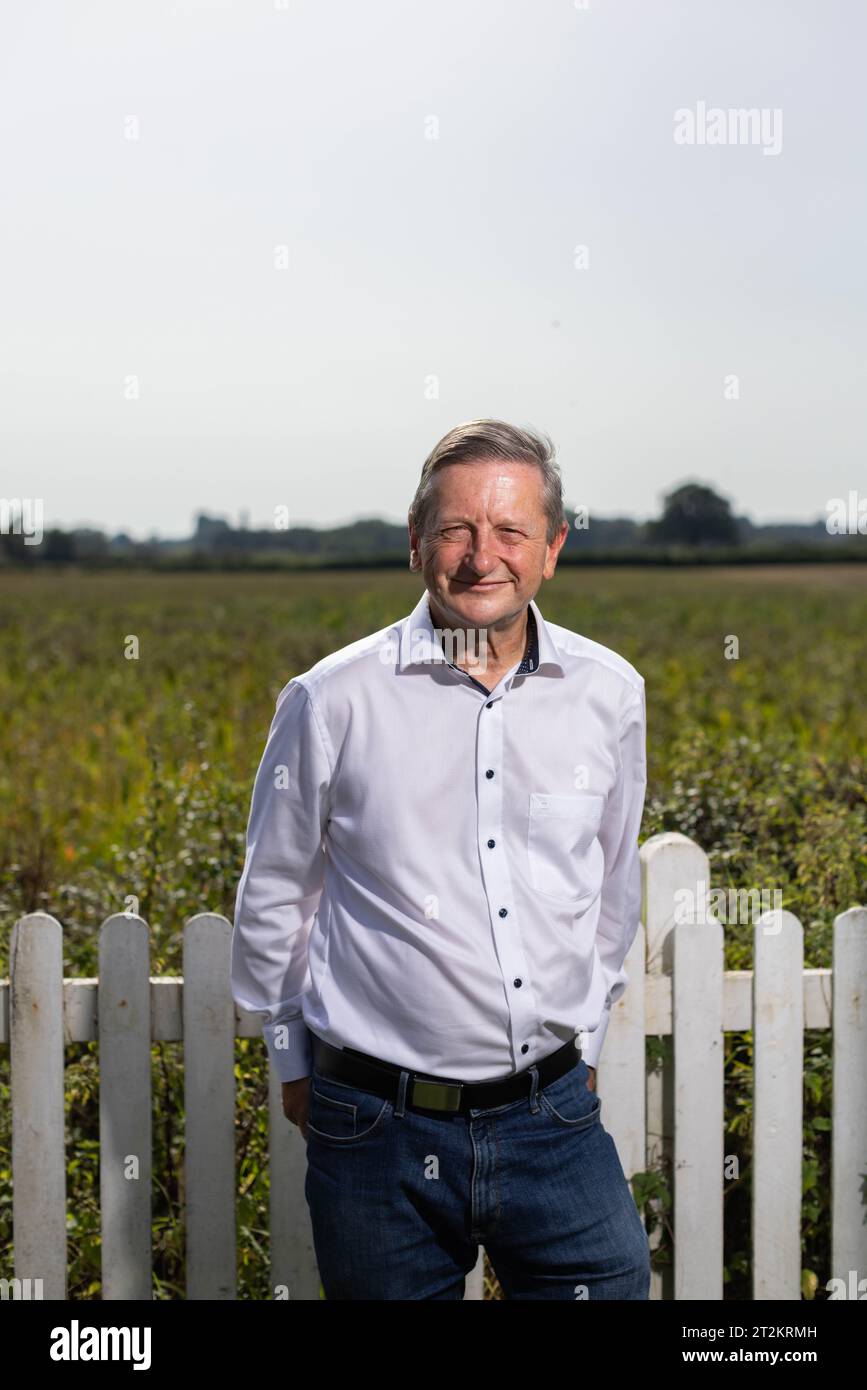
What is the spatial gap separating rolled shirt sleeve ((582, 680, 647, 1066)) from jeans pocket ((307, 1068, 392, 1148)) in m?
0.41

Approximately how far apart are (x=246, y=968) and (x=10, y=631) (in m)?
16.5

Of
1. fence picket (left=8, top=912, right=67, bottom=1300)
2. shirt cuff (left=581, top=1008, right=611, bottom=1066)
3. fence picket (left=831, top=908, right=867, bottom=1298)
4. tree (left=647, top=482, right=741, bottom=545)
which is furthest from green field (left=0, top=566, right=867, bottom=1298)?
tree (left=647, top=482, right=741, bottom=545)

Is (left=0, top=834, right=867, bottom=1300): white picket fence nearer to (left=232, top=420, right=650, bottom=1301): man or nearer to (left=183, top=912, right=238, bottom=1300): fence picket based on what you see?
(left=183, top=912, right=238, bottom=1300): fence picket

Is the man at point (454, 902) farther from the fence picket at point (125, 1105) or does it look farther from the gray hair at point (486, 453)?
the fence picket at point (125, 1105)

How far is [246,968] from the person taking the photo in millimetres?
2266

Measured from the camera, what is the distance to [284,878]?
221 centimetres

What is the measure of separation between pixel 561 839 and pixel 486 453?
0.63 meters

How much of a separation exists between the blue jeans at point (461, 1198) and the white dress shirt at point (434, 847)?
0.09 metres

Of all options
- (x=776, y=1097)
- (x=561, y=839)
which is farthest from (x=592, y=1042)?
(x=776, y=1097)

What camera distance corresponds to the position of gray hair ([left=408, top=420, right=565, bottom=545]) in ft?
6.81

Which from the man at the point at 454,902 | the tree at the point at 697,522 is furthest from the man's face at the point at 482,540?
the tree at the point at 697,522

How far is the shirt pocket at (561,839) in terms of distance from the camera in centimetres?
214

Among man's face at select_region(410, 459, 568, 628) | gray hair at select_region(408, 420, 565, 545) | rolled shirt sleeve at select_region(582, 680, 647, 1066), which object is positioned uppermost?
gray hair at select_region(408, 420, 565, 545)
